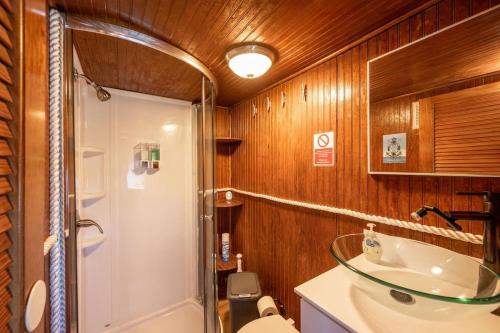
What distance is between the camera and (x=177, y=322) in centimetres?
183

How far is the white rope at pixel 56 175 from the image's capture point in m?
0.80

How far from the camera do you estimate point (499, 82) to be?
74 centimetres

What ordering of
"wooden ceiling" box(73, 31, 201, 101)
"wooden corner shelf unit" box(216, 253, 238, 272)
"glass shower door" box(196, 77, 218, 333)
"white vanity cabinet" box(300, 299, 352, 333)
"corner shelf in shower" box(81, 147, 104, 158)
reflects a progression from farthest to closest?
"wooden corner shelf unit" box(216, 253, 238, 272) → "glass shower door" box(196, 77, 218, 333) → "corner shelf in shower" box(81, 147, 104, 158) → "wooden ceiling" box(73, 31, 201, 101) → "white vanity cabinet" box(300, 299, 352, 333)

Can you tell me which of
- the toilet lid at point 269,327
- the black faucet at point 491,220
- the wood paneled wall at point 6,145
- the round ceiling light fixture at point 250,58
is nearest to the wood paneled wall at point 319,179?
the black faucet at point 491,220

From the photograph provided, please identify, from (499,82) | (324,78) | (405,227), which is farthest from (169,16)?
A: (405,227)

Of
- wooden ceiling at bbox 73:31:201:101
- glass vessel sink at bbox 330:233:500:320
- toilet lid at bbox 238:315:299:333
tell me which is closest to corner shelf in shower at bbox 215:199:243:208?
toilet lid at bbox 238:315:299:333

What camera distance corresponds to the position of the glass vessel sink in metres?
0.57

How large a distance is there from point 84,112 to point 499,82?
2.39 meters

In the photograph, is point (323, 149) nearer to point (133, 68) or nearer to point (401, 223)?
point (401, 223)

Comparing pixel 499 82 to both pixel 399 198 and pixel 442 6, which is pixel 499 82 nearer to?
pixel 442 6

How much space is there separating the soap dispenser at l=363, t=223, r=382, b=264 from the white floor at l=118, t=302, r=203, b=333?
157cm

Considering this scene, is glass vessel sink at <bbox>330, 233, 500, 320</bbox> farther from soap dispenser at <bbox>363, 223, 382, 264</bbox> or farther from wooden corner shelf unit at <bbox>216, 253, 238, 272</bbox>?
wooden corner shelf unit at <bbox>216, 253, 238, 272</bbox>

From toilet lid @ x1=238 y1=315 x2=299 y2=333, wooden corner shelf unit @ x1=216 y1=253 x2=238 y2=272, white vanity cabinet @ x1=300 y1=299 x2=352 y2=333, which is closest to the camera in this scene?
white vanity cabinet @ x1=300 y1=299 x2=352 y2=333

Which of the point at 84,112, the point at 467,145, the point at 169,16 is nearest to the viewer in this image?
the point at 467,145
